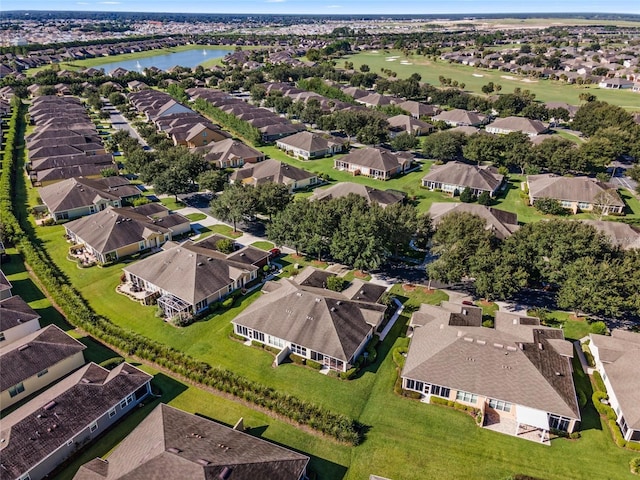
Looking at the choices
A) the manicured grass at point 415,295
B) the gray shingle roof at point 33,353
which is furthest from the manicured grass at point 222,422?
the manicured grass at point 415,295

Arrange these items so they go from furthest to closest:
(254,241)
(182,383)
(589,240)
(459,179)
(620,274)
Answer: (459,179) < (254,241) < (589,240) < (620,274) < (182,383)

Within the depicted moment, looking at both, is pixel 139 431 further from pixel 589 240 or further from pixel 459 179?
pixel 459 179

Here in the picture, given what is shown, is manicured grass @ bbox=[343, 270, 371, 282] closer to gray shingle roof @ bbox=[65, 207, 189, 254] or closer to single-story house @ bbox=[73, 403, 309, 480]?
gray shingle roof @ bbox=[65, 207, 189, 254]

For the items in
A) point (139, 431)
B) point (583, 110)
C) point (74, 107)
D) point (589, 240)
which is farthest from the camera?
point (74, 107)

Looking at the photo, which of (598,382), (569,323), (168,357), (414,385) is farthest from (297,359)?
(569,323)

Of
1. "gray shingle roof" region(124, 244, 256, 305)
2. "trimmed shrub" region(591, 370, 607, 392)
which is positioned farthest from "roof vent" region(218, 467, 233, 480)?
"trimmed shrub" region(591, 370, 607, 392)

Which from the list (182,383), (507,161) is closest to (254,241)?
(182,383)

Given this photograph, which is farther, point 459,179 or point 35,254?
point 459,179
